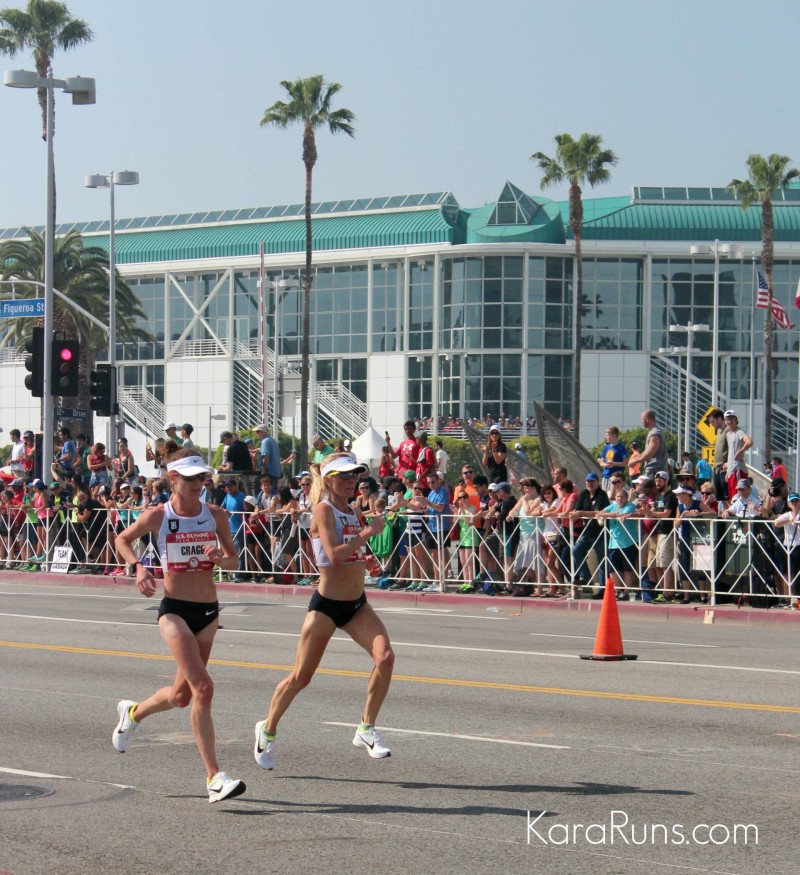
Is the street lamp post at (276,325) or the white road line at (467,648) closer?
the white road line at (467,648)

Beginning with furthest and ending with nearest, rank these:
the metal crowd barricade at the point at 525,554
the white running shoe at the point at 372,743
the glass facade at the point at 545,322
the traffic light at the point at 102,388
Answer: the glass facade at the point at 545,322 < the traffic light at the point at 102,388 < the metal crowd barricade at the point at 525,554 < the white running shoe at the point at 372,743

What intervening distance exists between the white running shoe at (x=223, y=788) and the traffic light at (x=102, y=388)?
21.2 m

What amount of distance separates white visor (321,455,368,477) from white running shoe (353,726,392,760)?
1550 mm

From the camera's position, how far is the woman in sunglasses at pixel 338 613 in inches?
329

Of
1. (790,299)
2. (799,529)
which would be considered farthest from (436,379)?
(799,529)

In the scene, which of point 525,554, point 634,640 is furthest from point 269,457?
point 634,640

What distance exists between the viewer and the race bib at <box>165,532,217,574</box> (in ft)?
26.3

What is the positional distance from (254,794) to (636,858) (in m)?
2.32

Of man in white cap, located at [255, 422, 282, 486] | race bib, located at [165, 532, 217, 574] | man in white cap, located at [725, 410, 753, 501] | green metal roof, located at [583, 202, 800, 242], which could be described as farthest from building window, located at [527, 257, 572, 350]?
race bib, located at [165, 532, 217, 574]

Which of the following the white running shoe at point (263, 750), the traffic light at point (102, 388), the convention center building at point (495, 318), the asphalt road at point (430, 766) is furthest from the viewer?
the convention center building at point (495, 318)

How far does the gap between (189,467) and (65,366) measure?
2018 centimetres

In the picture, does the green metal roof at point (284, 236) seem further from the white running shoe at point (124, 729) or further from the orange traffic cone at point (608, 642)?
the white running shoe at point (124, 729)

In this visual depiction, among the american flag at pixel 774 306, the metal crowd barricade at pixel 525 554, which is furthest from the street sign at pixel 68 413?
the american flag at pixel 774 306

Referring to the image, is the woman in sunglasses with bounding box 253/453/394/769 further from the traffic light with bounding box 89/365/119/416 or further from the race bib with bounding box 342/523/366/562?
the traffic light with bounding box 89/365/119/416
